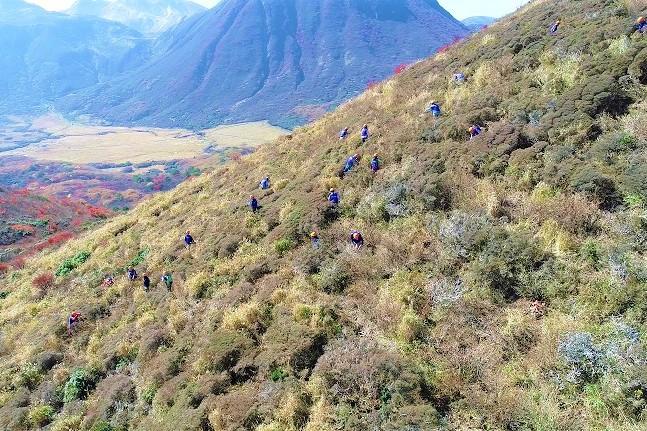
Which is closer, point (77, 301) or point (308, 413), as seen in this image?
point (308, 413)

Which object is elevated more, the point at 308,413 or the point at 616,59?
the point at 616,59

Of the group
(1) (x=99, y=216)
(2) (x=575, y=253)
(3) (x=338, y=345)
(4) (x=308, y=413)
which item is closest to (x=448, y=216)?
(2) (x=575, y=253)

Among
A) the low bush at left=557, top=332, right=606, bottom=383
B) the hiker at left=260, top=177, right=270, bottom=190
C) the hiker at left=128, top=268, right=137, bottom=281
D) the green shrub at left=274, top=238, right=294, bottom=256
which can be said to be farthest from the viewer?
the hiker at left=260, top=177, right=270, bottom=190

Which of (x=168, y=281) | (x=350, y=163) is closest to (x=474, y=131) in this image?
(x=350, y=163)

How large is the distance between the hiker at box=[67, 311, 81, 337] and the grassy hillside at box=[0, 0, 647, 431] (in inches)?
11.0

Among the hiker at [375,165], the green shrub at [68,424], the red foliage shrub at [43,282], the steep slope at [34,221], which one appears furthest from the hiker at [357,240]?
the steep slope at [34,221]

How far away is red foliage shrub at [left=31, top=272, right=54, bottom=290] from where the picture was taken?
22.6 m

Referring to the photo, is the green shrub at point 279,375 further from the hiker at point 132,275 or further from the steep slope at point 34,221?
the steep slope at point 34,221

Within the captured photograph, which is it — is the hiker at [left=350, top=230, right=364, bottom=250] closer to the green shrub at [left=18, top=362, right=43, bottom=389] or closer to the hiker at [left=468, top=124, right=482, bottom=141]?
the hiker at [left=468, top=124, right=482, bottom=141]

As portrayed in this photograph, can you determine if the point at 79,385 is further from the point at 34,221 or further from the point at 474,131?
the point at 34,221

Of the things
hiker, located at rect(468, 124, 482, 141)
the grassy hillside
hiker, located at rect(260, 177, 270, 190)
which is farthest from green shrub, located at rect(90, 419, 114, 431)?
hiker, located at rect(468, 124, 482, 141)

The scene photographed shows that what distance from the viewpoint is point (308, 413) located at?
854 centimetres

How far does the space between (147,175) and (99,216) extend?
77.9 meters

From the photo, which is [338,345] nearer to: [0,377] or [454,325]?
[454,325]
